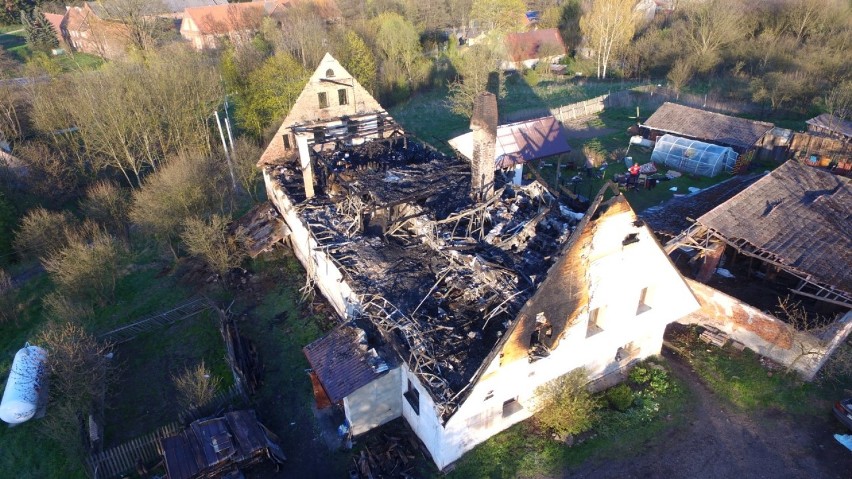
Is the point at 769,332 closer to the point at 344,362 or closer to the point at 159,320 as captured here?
the point at 344,362

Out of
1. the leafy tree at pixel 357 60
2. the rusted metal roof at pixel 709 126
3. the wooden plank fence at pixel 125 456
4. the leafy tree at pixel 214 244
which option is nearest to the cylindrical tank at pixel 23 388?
the wooden plank fence at pixel 125 456

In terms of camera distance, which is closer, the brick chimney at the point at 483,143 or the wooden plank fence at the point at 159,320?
the brick chimney at the point at 483,143

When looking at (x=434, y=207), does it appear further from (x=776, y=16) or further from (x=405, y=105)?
(x=776, y=16)

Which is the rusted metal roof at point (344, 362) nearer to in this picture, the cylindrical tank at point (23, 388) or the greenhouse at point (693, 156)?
the cylindrical tank at point (23, 388)

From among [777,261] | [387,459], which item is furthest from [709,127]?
[387,459]

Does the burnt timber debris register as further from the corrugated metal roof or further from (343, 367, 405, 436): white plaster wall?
the corrugated metal roof
